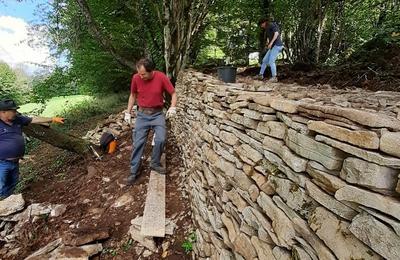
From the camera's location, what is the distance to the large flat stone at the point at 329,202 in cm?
132

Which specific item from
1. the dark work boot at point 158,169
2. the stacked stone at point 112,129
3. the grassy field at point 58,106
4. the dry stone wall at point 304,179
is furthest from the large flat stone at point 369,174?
the grassy field at point 58,106

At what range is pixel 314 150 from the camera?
1.55m

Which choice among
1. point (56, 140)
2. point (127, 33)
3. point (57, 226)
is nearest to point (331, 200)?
point (57, 226)

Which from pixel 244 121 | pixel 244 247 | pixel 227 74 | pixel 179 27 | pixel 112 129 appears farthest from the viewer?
pixel 112 129

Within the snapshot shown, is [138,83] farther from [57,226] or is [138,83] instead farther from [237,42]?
[237,42]

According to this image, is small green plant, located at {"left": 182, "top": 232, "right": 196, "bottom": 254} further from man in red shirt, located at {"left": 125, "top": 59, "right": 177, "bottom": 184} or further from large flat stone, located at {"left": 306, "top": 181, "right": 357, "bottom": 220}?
large flat stone, located at {"left": 306, "top": 181, "right": 357, "bottom": 220}

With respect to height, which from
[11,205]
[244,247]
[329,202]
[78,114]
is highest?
[329,202]

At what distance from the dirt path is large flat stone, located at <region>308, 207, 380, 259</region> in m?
2.59

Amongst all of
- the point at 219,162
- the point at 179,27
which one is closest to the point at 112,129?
the point at 179,27

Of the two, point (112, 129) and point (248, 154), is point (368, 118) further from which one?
point (112, 129)

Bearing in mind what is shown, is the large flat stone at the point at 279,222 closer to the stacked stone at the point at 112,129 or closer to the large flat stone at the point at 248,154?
the large flat stone at the point at 248,154

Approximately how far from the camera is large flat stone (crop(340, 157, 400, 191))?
1159 mm

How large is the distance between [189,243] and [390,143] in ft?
10.3

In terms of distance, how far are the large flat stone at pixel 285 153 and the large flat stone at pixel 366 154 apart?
24 centimetres
